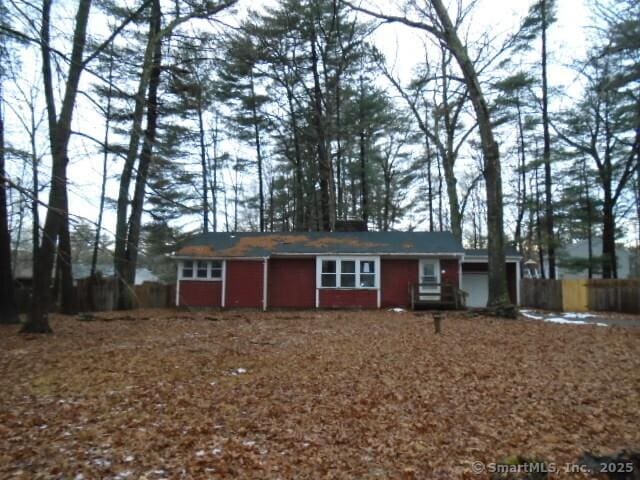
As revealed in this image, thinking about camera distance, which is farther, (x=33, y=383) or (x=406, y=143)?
(x=406, y=143)

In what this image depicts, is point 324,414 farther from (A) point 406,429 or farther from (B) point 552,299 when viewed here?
(B) point 552,299

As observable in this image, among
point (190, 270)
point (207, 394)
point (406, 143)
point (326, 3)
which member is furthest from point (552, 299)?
point (207, 394)

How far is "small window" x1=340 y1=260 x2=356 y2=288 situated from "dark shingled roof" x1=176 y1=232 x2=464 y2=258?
57cm

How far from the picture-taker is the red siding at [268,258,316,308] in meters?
19.8

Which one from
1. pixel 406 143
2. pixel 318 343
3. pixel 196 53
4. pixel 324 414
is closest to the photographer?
pixel 324 414

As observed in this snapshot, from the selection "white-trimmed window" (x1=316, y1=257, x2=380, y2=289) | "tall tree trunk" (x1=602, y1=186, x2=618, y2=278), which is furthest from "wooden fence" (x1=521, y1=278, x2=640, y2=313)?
"white-trimmed window" (x1=316, y1=257, x2=380, y2=289)

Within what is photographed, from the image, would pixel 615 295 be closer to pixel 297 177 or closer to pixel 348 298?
pixel 348 298

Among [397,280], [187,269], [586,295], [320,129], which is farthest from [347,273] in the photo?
[586,295]

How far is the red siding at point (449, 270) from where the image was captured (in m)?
19.2

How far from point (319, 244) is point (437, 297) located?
551 centimetres

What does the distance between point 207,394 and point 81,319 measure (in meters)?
10.6

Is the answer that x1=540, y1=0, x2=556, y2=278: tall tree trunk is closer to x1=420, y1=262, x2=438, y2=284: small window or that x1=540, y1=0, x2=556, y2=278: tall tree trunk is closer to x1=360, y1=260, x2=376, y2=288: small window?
x1=420, y1=262, x2=438, y2=284: small window

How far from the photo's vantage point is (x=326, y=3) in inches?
924

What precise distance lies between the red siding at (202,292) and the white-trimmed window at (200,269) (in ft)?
0.93
